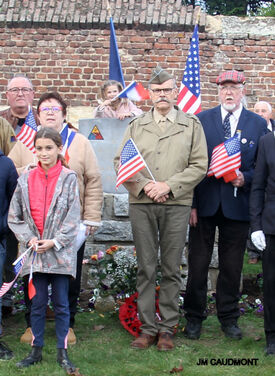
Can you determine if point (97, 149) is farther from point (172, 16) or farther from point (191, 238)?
point (172, 16)

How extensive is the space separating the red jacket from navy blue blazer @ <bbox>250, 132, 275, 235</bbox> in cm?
152

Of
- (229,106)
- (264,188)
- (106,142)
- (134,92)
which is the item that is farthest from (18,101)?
(264,188)

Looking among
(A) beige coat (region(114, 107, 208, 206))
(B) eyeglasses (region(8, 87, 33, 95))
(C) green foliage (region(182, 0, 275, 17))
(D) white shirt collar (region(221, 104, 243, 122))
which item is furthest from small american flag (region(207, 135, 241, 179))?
(C) green foliage (region(182, 0, 275, 17))

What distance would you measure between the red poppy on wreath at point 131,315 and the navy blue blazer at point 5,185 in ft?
4.41

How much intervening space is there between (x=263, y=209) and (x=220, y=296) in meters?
0.90

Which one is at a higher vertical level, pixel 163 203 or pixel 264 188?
pixel 264 188

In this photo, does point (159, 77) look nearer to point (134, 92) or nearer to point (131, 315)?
point (134, 92)

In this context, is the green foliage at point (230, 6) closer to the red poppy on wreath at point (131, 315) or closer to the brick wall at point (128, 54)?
the brick wall at point (128, 54)

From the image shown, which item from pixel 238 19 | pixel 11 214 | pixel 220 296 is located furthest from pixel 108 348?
pixel 238 19

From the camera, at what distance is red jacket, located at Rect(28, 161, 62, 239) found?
4254 millimetres

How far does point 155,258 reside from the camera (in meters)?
4.84

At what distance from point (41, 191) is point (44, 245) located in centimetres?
39

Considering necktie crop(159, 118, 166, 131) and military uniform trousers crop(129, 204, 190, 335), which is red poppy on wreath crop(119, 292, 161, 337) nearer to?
military uniform trousers crop(129, 204, 190, 335)

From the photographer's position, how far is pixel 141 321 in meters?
4.87
